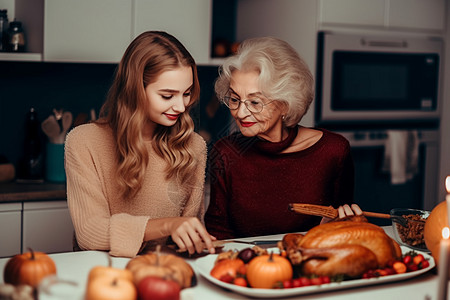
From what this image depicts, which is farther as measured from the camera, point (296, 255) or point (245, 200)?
point (245, 200)

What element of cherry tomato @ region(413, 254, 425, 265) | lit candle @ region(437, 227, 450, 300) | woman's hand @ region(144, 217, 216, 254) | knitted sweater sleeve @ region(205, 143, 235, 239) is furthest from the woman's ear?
lit candle @ region(437, 227, 450, 300)

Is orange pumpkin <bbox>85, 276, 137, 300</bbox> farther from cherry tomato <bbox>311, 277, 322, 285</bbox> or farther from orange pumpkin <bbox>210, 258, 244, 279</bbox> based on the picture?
cherry tomato <bbox>311, 277, 322, 285</bbox>

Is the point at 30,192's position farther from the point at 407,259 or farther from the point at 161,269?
the point at 407,259

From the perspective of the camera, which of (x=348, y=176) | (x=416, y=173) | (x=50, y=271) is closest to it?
(x=50, y=271)

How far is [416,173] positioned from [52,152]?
1907mm

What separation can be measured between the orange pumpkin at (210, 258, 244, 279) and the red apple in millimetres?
207

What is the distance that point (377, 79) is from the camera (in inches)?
122

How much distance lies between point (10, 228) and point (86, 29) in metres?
0.94

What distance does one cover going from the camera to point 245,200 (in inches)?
81.2

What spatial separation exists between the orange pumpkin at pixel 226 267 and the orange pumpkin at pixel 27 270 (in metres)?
0.33

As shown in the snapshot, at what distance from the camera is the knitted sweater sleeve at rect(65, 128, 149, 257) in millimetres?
1543

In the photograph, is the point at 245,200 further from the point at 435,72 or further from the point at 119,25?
the point at 435,72

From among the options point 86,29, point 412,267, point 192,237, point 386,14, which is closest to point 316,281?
point 412,267

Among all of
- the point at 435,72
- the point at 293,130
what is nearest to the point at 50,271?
the point at 293,130
